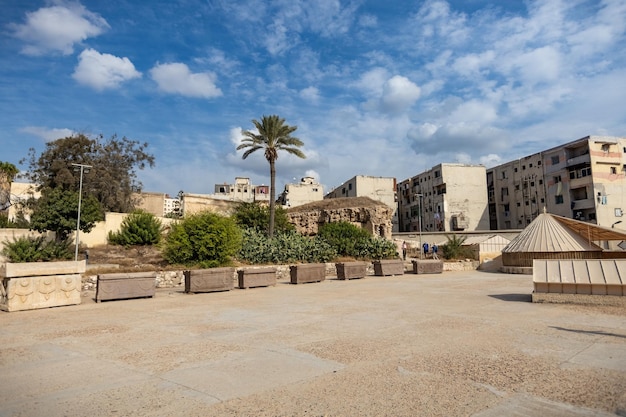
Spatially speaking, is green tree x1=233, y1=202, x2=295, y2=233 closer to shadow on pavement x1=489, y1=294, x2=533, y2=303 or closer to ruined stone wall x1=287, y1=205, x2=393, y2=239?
ruined stone wall x1=287, y1=205, x2=393, y2=239

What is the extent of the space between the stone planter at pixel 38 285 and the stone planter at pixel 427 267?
17053 millimetres

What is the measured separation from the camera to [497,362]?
16.0 ft

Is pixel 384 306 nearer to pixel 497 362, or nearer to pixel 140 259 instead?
pixel 497 362

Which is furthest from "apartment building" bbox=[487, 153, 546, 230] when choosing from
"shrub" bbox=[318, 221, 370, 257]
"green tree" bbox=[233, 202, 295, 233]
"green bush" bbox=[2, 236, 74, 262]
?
"green bush" bbox=[2, 236, 74, 262]

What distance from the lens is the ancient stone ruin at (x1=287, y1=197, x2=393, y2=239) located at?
41.4 meters

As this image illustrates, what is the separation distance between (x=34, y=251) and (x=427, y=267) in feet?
69.3

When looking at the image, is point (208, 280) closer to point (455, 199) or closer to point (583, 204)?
point (583, 204)

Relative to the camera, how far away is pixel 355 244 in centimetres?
2739

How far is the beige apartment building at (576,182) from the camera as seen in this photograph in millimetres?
49281

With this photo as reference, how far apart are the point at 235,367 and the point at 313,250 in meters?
19.5

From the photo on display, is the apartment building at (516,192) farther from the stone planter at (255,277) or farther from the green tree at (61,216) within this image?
the green tree at (61,216)

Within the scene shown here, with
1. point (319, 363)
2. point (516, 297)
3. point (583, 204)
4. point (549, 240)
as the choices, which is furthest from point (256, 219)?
point (583, 204)

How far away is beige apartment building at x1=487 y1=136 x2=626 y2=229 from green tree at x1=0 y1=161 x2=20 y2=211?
187 ft

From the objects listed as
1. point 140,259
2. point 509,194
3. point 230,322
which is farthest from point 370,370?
point 509,194
